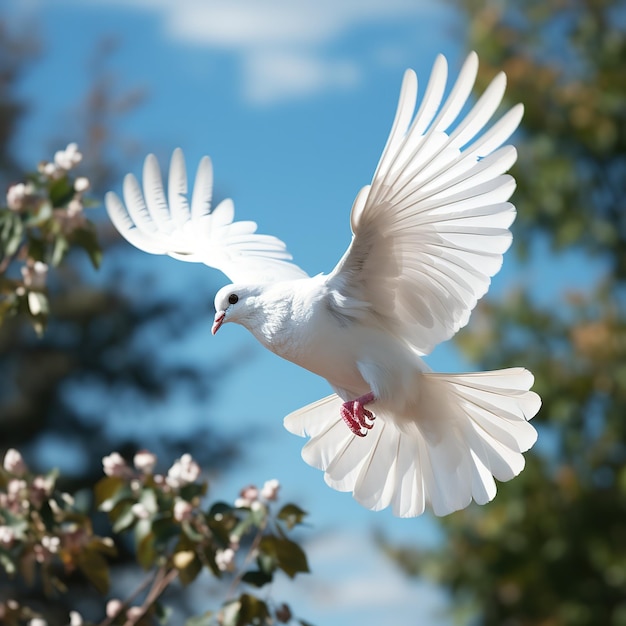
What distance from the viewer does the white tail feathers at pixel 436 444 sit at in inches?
108

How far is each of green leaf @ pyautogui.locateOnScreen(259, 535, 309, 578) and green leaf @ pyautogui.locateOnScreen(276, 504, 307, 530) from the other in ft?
0.18

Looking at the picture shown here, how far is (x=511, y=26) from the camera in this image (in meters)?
11.7

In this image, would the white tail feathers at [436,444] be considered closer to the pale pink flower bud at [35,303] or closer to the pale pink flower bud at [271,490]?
the pale pink flower bud at [271,490]

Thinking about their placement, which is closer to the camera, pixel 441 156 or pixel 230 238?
pixel 441 156

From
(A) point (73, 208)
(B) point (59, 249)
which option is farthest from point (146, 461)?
(A) point (73, 208)

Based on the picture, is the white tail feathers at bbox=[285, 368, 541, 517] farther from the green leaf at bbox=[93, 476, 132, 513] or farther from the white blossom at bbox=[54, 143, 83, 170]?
the white blossom at bbox=[54, 143, 83, 170]

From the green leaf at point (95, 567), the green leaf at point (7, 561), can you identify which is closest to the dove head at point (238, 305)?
the green leaf at point (95, 567)

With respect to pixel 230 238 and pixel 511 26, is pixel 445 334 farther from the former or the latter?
pixel 511 26

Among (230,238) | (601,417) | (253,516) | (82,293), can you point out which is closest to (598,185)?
(601,417)

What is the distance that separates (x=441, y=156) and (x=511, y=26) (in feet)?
33.3

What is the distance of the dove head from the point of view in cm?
287

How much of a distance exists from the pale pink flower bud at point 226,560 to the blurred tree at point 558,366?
763 cm

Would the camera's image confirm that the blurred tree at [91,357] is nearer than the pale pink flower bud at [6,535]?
No

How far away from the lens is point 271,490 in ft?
9.29
